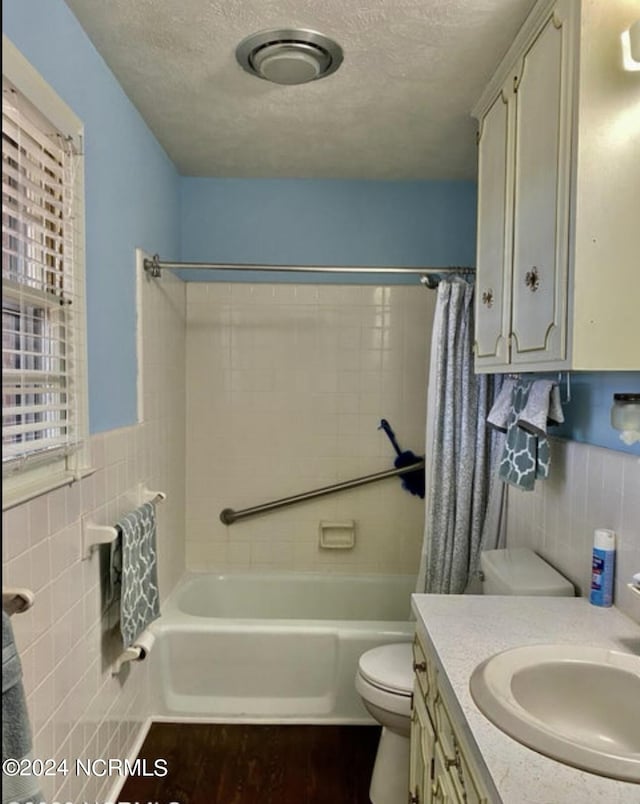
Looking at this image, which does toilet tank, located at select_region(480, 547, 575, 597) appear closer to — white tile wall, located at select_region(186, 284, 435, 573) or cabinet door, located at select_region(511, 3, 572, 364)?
cabinet door, located at select_region(511, 3, 572, 364)

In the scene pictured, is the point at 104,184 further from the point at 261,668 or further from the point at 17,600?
the point at 261,668

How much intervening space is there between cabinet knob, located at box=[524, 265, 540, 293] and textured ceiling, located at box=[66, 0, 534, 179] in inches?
27.9

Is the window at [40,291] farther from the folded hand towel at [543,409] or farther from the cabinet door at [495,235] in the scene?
the folded hand towel at [543,409]

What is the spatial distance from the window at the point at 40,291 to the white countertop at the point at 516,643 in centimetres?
105

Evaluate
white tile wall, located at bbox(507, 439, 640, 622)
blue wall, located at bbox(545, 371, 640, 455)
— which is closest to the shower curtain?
white tile wall, located at bbox(507, 439, 640, 622)

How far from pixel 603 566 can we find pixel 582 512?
0.22 meters

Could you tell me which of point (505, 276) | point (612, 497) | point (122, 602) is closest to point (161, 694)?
point (122, 602)

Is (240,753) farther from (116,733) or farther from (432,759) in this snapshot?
(432,759)

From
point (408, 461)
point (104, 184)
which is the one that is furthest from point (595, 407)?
point (104, 184)

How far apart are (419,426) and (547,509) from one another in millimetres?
1089

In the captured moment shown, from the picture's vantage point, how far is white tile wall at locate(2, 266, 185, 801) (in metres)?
1.33

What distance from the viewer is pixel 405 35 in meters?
1.60

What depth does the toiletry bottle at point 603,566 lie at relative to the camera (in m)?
1.52

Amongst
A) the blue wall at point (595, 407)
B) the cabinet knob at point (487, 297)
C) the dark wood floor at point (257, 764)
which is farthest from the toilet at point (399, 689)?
the cabinet knob at point (487, 297)
